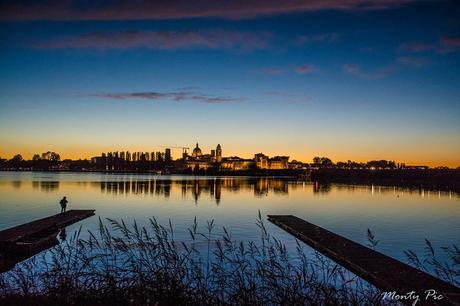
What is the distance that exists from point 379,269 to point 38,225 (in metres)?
23.2

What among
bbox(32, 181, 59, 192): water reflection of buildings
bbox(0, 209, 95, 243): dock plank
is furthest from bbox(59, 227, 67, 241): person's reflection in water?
bbox(32, 181, 59, 192): water reflection of buildings

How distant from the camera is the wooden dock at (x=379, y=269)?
14.6m

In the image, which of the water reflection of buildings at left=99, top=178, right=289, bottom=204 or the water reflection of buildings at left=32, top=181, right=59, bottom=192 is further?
the water reflection of buildings at left=32, top=181, right=59, bottom=192

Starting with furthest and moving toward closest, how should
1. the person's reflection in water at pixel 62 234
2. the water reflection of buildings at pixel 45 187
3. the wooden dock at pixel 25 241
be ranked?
1. the water reflection of buildings at pixel 45 187
2. the person's reflection in water at pixel 62 234
3. the wooden dock at pixel 25 241

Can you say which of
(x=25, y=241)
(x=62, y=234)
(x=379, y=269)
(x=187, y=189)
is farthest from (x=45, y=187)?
(x=379, y=269)

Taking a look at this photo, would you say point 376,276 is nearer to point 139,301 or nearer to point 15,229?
point 139,301

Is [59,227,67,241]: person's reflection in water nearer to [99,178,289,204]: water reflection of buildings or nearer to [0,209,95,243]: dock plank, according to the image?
[0,209,95,243]: dock plank

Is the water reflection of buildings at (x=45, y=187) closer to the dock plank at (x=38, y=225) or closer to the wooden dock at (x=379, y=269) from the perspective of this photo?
the dock plank at (x=38, y=225)

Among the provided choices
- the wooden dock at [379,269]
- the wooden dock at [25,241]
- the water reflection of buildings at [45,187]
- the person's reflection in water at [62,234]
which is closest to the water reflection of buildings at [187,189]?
the water reflection of buildings at [45,187]

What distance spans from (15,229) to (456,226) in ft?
112

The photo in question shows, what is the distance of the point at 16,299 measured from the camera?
9492mm

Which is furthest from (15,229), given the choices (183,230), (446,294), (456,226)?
(456,226)

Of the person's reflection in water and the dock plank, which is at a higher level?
the dock plank

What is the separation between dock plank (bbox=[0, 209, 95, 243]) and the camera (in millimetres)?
25325
